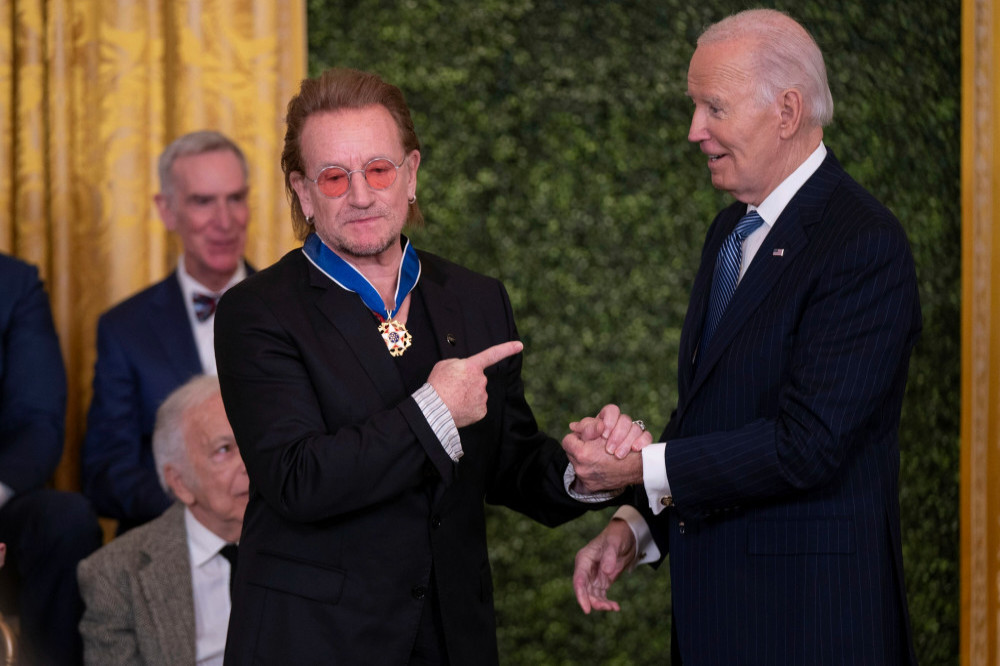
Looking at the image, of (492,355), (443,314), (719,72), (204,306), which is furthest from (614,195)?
(492,355)

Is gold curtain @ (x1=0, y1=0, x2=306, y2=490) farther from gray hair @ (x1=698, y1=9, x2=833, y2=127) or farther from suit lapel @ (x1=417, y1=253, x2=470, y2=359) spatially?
gray hair @ (x1=698, y1=9, x2=833, y2=127)

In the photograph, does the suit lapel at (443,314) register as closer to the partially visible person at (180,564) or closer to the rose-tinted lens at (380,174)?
the rose-tinted lens at (380,174)

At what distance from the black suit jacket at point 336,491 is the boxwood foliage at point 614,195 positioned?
222 cm

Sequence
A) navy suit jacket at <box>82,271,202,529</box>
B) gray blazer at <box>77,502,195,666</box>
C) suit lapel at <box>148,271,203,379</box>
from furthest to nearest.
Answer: suit lapel at <box>148,271,203,379</box> → navy suit jacket at <box>82,271,202,529</box> → gray blazer at <box>77,502,195,666</box>

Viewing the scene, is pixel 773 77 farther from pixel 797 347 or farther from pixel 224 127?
pixel 224 127

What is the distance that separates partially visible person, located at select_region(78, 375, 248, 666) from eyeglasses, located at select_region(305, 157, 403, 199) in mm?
1163

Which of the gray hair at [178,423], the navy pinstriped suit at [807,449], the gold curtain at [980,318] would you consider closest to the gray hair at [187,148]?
the gray hair at [178,423]

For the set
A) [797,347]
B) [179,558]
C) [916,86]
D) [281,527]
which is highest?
[916,86]

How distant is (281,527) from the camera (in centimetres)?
207

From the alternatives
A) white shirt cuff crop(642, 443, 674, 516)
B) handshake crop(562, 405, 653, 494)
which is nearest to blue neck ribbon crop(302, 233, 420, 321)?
handshake crop(562, 405, 653, 494)

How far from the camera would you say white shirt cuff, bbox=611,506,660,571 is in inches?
101

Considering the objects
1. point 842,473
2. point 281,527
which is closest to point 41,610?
point 281,527

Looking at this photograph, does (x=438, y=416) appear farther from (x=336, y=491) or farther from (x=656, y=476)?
(x=656, y=476)

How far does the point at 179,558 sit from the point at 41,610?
0.65 meters
